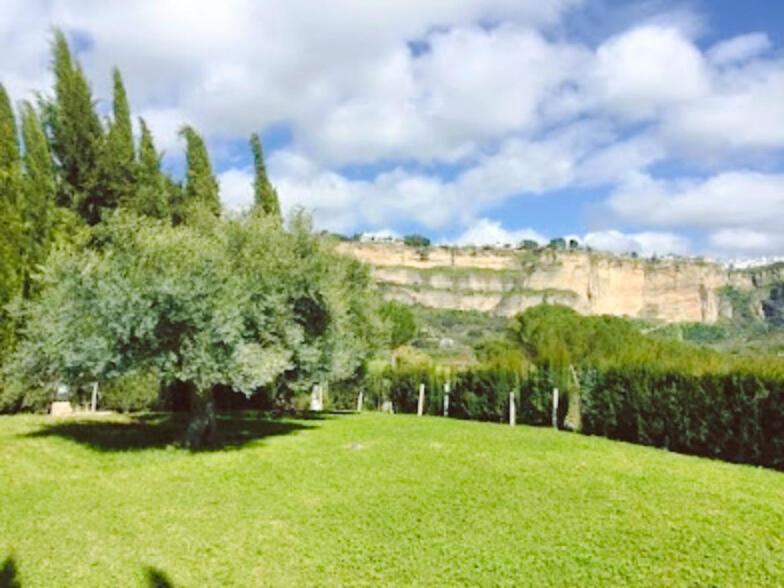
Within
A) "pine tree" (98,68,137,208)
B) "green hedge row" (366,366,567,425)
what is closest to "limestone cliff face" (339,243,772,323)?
"green hedge row" (366,366,567,425)

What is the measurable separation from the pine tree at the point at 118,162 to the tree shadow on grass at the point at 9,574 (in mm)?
16408

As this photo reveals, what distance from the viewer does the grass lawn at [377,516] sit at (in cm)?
646

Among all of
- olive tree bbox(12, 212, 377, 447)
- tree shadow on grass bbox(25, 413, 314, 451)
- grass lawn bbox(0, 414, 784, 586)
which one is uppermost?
olive tree bbox(12, 212, 377, 447)

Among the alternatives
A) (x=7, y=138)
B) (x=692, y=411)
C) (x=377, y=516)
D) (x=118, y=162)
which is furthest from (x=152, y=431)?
(x=692, y=411)

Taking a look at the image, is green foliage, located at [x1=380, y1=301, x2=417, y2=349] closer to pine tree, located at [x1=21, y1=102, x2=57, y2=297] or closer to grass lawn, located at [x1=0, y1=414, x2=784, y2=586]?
pine tree, located at [x1=21, y1=102, x2=57, y2=297]

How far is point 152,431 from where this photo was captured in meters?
15.2

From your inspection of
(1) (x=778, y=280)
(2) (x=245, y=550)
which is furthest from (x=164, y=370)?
(1) (x=778, y=280)

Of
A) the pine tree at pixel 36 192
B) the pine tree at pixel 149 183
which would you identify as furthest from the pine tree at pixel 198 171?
the pine tree at pixel 36 192

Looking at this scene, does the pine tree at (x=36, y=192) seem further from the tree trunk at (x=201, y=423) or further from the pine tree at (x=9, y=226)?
the tree trunk at (x=201, y=423)

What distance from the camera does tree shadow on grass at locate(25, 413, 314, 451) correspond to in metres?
13.3

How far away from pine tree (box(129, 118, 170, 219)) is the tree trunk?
33.9 ft

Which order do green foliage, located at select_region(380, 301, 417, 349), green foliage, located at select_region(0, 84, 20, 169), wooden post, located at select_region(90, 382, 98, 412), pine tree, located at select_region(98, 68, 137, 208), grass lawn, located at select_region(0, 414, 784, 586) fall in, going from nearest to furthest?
1. grass lawn, located at select_region(0, 414, 784, 586)
2. green foliage, located at select_region(0, 84, 20, 169)
3. wooden post, located at select_region(90, 382, 98, 412)
4. pine tree, located at select_region(98, 68, 137, 208)
5. green foliage, located at select_region(380, 301, 417, 349)

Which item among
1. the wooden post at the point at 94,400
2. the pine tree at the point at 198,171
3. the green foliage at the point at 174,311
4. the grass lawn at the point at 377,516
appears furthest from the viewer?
the pine tree at the point at 198,171

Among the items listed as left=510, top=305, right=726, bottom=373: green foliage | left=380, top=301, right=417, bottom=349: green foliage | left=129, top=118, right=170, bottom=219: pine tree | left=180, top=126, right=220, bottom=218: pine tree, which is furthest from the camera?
left=380, top=301, right=417, bottom=349: green foliage
